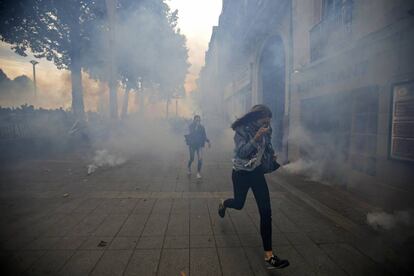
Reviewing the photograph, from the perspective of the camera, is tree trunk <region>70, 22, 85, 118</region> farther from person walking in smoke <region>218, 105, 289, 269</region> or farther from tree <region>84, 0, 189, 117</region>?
person walking in smoke <region>218, 105, 289, 269</region>

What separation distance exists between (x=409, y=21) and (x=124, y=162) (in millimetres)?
7785

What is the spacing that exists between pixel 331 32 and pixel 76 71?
1261cm

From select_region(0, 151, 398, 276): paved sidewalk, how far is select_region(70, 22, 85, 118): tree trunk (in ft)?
30.9

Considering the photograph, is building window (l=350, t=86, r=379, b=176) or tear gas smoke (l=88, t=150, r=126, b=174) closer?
building window (l=350, t=86, r=379, b=176)

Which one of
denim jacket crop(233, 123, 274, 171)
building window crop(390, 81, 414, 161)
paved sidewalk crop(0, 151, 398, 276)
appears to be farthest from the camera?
building window crop(390, 81, 414, 161)

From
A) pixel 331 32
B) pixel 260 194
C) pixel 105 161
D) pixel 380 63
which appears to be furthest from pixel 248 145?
pixel 105 161

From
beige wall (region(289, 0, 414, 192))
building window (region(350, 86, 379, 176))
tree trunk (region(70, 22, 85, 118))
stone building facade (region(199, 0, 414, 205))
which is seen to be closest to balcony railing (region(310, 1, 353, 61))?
stone building facade (region(199, 0, 414, 205))

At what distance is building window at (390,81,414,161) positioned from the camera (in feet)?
12.8

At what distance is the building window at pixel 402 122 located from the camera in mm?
3887

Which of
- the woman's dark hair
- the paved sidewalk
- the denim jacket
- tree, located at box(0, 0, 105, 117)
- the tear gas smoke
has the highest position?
tree, located at box(0, 0, 105, 117)

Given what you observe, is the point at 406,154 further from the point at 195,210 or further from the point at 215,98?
the point at 215,98

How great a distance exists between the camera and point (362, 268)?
2.54m

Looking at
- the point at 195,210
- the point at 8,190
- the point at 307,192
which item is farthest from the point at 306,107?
the point at 8,190

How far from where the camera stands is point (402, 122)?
13.3 feet
